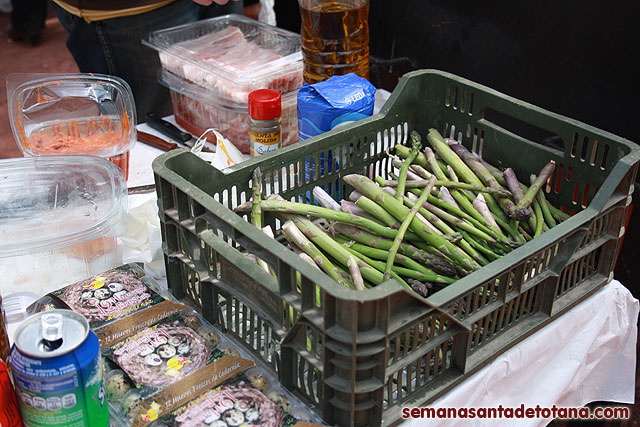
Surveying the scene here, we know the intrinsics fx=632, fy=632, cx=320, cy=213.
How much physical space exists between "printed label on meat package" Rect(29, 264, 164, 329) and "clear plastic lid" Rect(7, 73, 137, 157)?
0.57 m

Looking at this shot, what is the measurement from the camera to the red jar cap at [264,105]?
208 centimetres

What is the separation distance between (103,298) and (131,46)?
2.07m

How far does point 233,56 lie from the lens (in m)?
2.50

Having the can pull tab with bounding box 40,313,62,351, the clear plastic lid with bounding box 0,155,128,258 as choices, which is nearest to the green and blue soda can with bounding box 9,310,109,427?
the can pull tab with bounding box 40,313,62,351

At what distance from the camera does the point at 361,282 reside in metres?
1.47

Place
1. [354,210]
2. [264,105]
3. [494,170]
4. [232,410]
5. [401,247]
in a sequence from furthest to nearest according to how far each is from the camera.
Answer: [264,105] < [494,170] < [354,210] < [401,247] < [232,410]

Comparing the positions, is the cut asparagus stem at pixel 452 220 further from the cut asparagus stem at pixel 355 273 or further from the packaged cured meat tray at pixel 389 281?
the cut asparagus stem at pixel 355 273

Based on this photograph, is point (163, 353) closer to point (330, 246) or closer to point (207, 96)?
point (330, 246)

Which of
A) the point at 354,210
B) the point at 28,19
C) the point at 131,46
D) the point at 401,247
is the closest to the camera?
the point at 401,247

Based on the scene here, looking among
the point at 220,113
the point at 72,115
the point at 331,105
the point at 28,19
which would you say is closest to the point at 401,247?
the point at 331,105

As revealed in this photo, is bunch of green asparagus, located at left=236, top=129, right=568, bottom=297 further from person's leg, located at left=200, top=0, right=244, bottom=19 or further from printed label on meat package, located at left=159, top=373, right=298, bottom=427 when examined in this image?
person's leg, located at left=200, top=0, right=244, bottom=19

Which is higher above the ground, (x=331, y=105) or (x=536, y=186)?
(x=331, y=105)

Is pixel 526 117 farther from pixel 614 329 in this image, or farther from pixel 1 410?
pixel 1 410

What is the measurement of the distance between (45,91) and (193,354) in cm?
124
